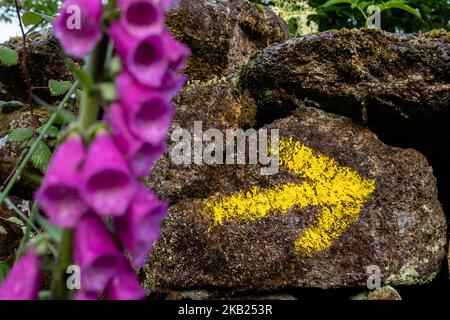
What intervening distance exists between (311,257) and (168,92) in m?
1.23

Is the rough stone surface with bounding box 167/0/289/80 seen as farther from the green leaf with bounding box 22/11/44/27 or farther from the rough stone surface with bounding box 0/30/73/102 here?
the green leaf with bounding box 22/11/44/27

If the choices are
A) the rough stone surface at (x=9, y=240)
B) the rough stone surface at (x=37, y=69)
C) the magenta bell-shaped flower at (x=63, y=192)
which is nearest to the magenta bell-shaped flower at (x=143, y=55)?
the magenta bell-shaped flower at (x=63, y=192)

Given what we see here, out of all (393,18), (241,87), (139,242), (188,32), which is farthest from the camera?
(393,18)

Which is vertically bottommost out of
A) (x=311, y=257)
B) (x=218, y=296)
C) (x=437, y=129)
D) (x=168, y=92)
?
(x=218, y=296)

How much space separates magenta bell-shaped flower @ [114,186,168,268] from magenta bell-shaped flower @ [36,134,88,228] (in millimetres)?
57

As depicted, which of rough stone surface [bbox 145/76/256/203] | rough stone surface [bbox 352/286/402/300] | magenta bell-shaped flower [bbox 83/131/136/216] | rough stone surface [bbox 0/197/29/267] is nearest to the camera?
magenta bell-shaped flower [bbox 83/131/136/216]

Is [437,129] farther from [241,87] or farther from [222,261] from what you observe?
[222,261]

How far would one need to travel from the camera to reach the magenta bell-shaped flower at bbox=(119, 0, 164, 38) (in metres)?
0.63

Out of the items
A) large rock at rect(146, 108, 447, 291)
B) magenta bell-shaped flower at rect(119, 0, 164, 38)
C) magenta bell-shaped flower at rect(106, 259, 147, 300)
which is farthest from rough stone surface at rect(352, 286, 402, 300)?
magenta bell-shaped flower at rect(119, 0, 164, 38)

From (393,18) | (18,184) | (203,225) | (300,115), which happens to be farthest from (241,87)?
(393,18)

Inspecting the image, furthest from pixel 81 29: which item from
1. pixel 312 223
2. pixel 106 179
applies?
pixel 312 223

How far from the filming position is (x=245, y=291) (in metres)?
1.78

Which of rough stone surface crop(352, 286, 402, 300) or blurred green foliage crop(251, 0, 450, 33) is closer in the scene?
rough stone surface crop(352, 286, 402, 300)

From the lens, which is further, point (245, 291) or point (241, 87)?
point (241, 87)
